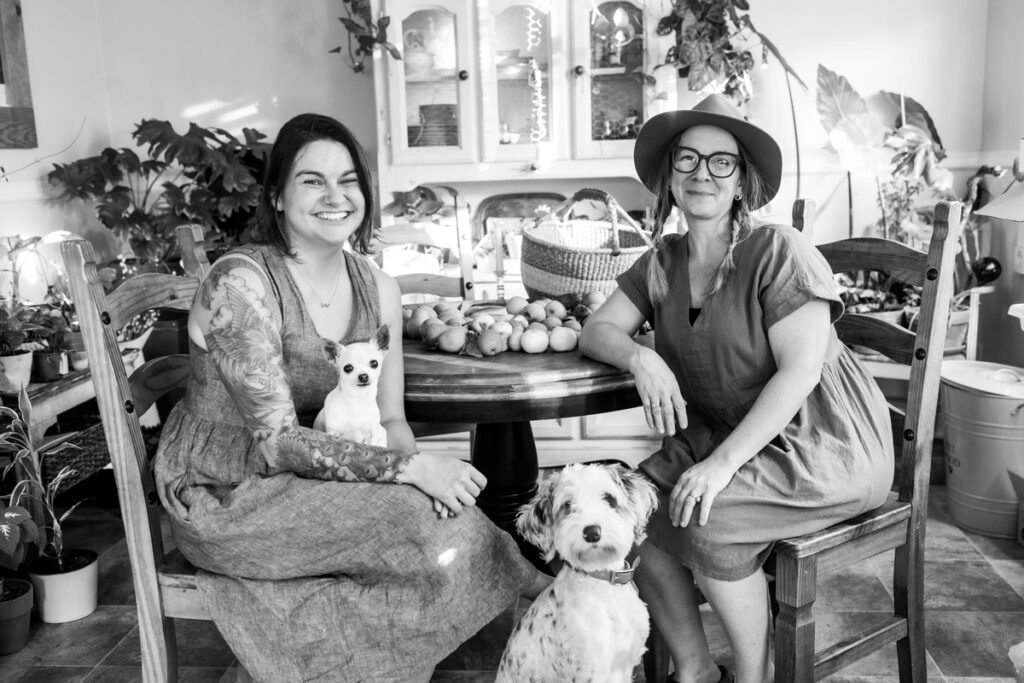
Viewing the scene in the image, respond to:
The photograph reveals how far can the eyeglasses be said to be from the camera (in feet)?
5.60

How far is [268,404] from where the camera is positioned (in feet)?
4.99

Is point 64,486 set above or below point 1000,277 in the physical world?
below

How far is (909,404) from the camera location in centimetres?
171

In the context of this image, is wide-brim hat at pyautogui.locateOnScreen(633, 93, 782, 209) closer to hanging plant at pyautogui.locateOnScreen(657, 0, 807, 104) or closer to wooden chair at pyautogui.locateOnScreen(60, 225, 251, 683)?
wooden chair at pyautogui.locateOnScreen(60, 225, 251, 683)

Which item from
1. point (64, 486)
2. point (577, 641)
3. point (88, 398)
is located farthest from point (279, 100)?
point (577, 641)

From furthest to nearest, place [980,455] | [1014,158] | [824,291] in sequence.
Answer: [1014,158], [980,455], [824,291]

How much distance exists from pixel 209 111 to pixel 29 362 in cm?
185

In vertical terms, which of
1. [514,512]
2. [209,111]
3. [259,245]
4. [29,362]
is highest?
[209,111]

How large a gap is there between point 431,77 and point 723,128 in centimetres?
218

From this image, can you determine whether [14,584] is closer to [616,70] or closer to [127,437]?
[127,437]

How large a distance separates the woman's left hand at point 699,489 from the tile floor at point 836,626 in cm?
Result: 75

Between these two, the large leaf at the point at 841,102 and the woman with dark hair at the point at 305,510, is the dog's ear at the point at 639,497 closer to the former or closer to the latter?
the woman with dark hair at the point at 305,510

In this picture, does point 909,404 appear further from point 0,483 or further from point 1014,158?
point 0,483

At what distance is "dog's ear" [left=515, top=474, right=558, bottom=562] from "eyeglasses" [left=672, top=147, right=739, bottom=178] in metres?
0.67
